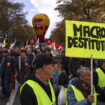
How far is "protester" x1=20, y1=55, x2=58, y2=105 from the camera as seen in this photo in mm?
2283

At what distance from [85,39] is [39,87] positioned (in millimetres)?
1318

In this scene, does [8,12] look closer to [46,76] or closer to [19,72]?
[19,72]

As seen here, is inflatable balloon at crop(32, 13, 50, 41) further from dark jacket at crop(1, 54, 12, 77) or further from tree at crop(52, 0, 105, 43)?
dark jacket at crop(1, 54, 12, 77)

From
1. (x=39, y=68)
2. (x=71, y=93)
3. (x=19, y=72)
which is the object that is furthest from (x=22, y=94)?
(x=19, y=72)

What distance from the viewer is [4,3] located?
39.6 m

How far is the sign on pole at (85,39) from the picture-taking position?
330cm

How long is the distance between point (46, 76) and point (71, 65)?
19.3 ft

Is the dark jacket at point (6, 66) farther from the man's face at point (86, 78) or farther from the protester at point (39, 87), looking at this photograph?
the protester at point (39, 87)

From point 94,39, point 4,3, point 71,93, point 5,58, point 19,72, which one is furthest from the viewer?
point 4,3

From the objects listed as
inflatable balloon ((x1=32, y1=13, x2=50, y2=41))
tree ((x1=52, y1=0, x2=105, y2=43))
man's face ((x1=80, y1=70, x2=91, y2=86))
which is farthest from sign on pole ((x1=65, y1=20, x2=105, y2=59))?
inflatable balloon ((x1=32, y1=13, x2=50, y2=41))

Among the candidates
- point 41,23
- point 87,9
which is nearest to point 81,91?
point 87,9

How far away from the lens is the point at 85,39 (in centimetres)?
342

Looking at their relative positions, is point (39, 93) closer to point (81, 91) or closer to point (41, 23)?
point (81, 91)

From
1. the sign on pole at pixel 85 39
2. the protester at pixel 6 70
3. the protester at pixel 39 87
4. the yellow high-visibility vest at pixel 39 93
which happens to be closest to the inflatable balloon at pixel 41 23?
the protester at pixel 6 70
